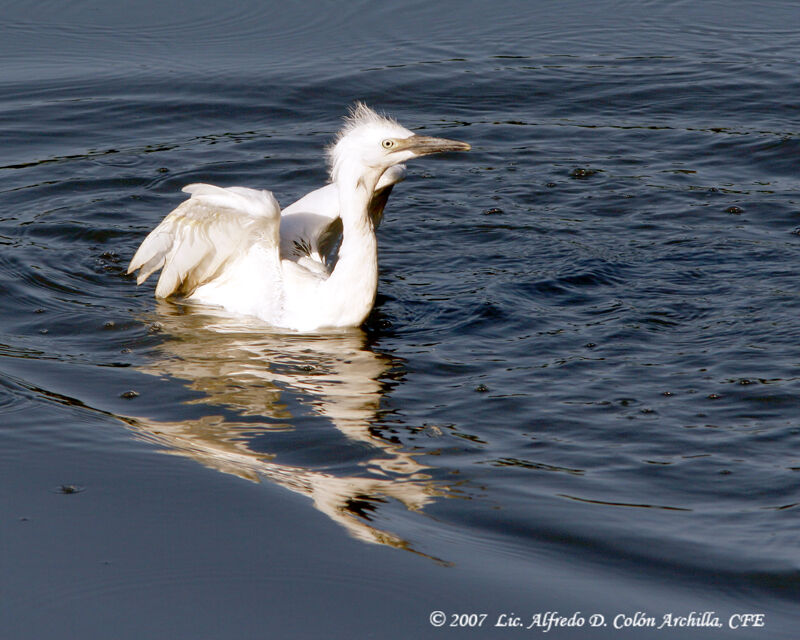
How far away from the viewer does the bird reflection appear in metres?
5.27

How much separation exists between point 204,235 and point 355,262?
103cm

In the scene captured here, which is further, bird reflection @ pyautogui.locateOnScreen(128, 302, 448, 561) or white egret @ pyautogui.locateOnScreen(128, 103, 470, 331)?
white egret @ pyautogui.locateOnScreen(128, 103, 470, 331)

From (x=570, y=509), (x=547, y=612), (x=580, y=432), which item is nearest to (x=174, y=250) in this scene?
(x=580, y=432)

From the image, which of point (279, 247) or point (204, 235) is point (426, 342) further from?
Answer: point (204, 235)

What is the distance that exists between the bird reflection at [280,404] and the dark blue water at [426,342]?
0.07ft

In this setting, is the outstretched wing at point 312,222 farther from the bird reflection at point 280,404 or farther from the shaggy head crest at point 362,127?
the bird reflection at point 280,404

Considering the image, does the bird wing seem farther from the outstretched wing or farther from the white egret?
the outstretched wing

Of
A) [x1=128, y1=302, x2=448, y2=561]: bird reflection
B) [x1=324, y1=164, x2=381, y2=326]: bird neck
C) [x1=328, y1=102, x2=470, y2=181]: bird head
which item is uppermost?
[x1=328, y1=102, x2=470, y2=181]: bird head

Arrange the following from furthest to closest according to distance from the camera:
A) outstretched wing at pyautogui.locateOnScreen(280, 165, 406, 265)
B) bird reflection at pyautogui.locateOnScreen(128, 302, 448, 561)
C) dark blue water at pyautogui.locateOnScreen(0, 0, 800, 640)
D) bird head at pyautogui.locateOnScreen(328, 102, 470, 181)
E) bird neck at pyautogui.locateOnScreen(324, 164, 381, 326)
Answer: outstretched wing at pyautogui.locateOnScreen(280, 165, 406, 265), bird neck at pyautogui.locateOnScreen(324, 164, 381, 326), bird head at pyautogui.locateOnScreen(328, 102, 470, 181), bird reflection at pyautogui.locateOnScreen(128, 302, 448, 561), dark blue water at pyautogui.locateOnScreen(0, 0, 800, 640)

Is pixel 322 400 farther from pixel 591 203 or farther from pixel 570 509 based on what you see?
pixel 591 203

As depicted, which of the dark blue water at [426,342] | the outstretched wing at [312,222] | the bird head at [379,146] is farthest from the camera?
the outstretched wing at [312,222]

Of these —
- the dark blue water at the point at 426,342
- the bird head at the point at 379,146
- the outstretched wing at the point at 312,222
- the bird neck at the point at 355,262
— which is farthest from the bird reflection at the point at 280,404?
the bird head at the point at 379,146

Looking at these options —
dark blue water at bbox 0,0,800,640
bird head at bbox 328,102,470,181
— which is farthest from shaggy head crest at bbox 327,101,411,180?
dark blue water at bbox 0,0,800,640

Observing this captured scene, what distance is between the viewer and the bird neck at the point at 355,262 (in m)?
7.31
